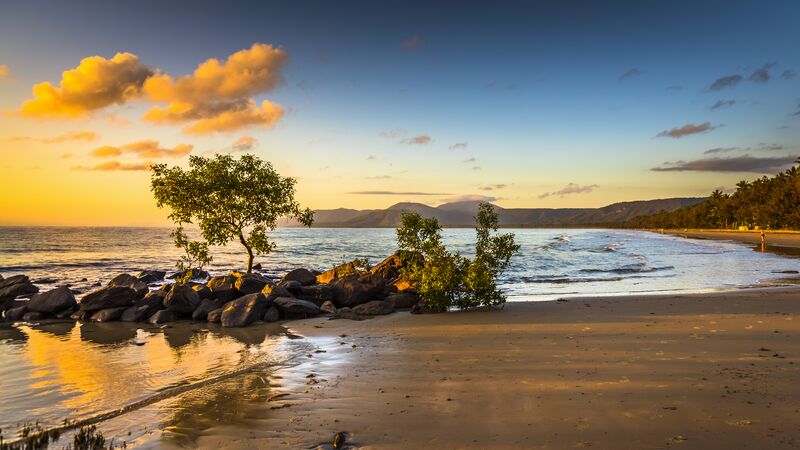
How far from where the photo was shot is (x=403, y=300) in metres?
21.0

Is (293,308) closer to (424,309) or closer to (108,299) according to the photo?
(424,309)

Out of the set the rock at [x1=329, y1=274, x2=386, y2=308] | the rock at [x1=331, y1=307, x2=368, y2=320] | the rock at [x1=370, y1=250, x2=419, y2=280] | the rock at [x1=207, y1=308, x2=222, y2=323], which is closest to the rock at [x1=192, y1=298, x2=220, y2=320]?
the rock at [x1=207, y1=308, x2=222, y2=323]

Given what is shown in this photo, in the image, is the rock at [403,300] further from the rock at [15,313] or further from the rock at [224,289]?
the rock at [15,313]

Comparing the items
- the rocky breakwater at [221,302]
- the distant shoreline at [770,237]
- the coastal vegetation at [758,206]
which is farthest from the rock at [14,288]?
the coastal vegetation at [758,206]

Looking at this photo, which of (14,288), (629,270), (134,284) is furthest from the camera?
(629,270)

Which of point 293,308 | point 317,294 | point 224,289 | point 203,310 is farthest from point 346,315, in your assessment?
point 224,289

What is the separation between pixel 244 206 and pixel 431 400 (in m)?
19.8

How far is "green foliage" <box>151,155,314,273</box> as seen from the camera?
2416 centimetres

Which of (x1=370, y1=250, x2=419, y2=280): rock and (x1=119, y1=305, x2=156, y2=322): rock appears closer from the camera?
(x1=119, y1=305, x2=156, y2=322): rock

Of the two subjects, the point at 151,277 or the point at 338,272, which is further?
the point at 151,277

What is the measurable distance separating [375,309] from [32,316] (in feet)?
46.8

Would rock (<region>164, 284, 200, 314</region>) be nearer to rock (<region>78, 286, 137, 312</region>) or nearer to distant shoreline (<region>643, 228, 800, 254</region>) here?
rock (<region>78, 286, 137, 312</region>)

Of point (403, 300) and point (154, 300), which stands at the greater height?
point (154, 300)

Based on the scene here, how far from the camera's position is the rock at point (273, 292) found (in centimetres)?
1942
